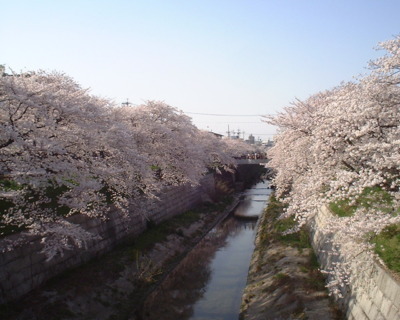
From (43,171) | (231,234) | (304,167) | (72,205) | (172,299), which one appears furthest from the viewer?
(231,234)

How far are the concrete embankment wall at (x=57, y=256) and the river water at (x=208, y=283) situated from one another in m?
3.09

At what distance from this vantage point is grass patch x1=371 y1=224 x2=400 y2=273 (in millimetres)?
8172

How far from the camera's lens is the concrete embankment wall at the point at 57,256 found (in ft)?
35.8

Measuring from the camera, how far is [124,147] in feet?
50.5

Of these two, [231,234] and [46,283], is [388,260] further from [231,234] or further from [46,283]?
[231,234]

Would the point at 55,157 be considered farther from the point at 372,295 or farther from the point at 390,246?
the point at 390,246

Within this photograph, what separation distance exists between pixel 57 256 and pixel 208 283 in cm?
684

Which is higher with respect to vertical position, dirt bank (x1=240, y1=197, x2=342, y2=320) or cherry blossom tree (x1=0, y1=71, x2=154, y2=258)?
cherry blossom tree (x1=0, y1=71, x2=154, y2=258)

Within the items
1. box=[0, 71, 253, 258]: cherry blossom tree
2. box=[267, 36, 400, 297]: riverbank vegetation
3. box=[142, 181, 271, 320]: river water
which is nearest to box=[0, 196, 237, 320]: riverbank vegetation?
box=[142, 181, 271, 320]: river water

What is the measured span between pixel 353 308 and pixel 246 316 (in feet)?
14.2

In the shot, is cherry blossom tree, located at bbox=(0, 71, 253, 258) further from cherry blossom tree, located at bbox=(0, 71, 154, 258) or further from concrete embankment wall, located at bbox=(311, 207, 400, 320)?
concrete embankment wall, located at bbox=(311, 207, 400, 320)

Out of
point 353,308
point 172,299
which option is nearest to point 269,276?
point 172,299

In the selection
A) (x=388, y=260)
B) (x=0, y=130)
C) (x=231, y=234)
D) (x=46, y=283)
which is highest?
(x=0, y=130)

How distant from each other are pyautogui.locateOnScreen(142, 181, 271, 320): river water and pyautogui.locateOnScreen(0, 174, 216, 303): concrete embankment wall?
10.1ft
